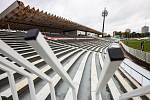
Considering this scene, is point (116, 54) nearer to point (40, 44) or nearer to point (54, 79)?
point (40, 44)

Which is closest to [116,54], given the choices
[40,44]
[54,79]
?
[40,44]

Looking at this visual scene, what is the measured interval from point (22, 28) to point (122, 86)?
1768 cm

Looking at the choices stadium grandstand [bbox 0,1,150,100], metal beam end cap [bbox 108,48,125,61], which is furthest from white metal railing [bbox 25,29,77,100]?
metal beam end cap [bbox 108,48,125,61]

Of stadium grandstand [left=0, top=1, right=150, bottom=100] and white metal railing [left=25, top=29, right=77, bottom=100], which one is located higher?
white metal railing [left=25, top=29, right=77, bottom=100]

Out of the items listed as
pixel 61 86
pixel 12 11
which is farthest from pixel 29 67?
pixel 12 11

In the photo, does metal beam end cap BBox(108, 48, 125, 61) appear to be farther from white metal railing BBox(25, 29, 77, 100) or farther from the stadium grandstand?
white metal railing BBox(25, 29, 77, 100)

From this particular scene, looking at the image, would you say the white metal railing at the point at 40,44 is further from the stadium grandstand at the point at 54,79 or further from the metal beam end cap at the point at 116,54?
the metal beam end cap at the point at 116,54

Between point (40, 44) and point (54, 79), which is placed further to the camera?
point (54, 79)

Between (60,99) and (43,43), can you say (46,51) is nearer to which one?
(43,43)

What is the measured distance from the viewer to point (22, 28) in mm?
21500

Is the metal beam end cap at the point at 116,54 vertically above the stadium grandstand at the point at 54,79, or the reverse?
the metal beam end cap at the point at 116,54

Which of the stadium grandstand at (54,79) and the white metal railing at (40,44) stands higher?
the white metal railing at (40,44)

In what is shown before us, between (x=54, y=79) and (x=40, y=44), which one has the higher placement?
(x=40, y=44)

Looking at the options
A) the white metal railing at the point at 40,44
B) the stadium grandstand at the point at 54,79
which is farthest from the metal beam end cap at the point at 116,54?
the white metal railing at the point at 40,44
